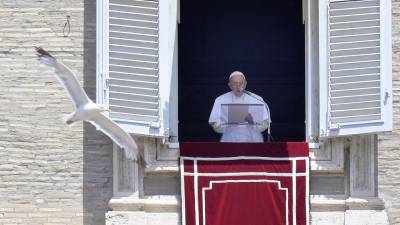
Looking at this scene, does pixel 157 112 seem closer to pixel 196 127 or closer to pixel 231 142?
pixel 231 142

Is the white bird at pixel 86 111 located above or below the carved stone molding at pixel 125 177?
above

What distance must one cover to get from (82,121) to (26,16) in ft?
3.39

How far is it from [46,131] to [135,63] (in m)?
1.03

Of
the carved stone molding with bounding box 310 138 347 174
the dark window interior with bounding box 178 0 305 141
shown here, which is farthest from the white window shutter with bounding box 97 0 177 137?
the dark window interior with bounding box 178 0 305 141

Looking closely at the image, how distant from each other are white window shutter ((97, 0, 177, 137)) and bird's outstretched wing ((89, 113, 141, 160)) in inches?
5.1

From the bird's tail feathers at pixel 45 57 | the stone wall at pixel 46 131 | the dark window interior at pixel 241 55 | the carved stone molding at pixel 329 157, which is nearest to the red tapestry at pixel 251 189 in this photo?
the carved stone molding at pixel 329 157

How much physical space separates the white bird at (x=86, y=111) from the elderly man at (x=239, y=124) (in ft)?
2.88

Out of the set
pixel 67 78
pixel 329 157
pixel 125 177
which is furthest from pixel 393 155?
pixel 67 78

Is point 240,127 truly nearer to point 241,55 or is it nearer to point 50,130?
point 50,130

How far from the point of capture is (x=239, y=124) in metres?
14.2

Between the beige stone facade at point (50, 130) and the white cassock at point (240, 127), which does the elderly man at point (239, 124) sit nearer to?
the white cassock at point (240, 127)

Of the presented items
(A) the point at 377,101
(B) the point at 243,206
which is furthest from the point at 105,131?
(A) the point at 377,101

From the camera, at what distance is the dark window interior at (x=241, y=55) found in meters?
16.3

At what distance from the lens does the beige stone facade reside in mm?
14219
